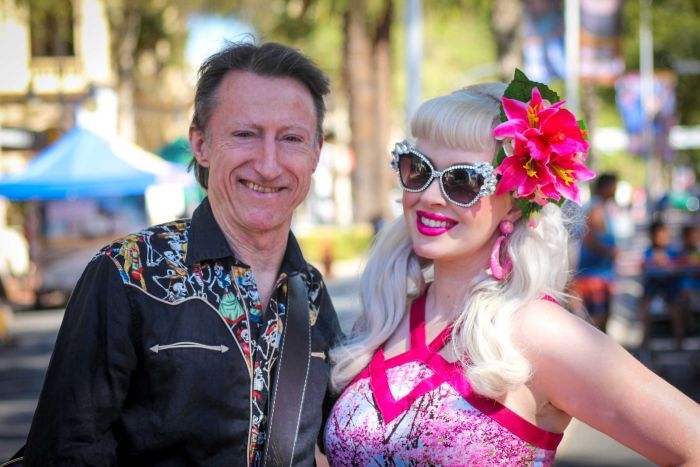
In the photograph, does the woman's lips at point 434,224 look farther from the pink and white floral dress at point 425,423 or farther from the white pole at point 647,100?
the white pole at point 647,100

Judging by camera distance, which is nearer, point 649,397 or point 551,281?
point 649,397

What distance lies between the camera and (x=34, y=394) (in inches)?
398

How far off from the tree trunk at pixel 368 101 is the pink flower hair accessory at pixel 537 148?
20.1 m

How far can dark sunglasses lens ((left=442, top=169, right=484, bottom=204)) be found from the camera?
2.97 meters

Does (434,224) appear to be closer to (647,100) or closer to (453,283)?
(453,283)

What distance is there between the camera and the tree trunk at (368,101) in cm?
2325

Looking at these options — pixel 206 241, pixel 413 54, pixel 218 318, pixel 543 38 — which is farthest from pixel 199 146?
pixel 543 38

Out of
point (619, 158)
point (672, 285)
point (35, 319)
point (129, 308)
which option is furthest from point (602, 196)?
point (619, 158)

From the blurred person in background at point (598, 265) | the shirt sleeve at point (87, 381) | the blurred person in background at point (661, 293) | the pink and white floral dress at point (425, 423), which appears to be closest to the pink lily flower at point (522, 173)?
the pink and white floral dress at point (425, 423)

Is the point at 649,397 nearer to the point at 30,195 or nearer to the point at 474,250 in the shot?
the point at 474,250

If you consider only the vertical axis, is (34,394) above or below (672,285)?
below

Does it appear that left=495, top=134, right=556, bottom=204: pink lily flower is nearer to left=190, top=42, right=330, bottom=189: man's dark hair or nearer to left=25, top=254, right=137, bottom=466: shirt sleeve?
left=190, top=42, right=330, bottom=189: man's dark hair

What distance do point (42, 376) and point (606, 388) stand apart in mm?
9691

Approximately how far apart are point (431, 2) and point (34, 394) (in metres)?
13.6
